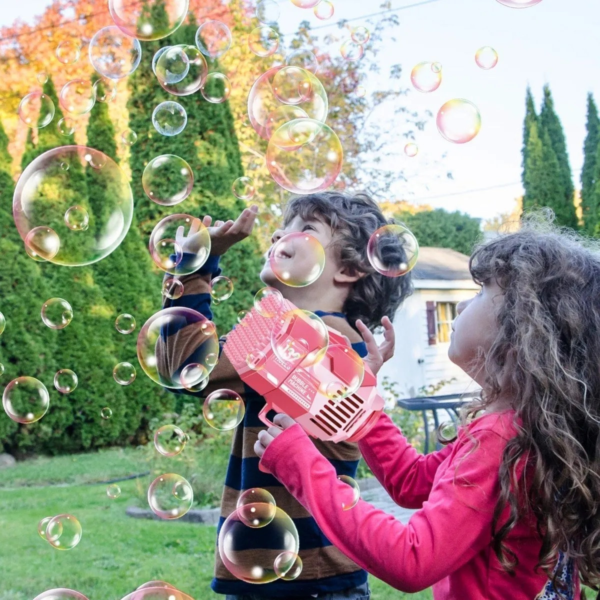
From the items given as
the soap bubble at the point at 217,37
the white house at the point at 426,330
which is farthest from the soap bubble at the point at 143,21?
the white house at the point at 426,330

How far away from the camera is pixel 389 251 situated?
1.95m

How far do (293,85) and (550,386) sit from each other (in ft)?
4.94

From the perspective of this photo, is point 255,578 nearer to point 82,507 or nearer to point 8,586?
point 8,586

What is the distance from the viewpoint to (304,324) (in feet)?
Answer: 5.33

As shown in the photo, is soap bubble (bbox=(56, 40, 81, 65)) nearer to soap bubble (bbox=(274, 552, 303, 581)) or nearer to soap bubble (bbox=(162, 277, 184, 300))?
soap bubble (bbox=(162, 277, 184, 300))

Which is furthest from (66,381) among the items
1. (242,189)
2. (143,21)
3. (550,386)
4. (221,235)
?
(550,386)

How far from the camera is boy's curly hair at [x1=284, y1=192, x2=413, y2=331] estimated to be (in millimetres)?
1926

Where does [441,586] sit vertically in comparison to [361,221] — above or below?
below

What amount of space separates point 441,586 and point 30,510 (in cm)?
466

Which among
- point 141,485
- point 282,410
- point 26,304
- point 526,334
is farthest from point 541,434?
point 26,304

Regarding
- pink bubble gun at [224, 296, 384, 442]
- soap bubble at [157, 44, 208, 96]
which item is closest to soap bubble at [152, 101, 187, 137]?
soap bubble at [157, 44, 208, 96]

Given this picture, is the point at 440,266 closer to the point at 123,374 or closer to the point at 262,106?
the point at 262,106

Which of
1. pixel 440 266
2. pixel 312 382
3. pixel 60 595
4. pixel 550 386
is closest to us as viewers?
pixel 550 386

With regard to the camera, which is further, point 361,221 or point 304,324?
point 361,221
